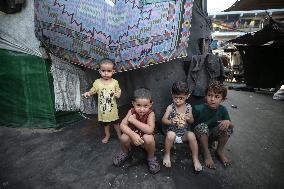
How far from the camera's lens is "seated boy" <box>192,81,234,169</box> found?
3387 millimetres

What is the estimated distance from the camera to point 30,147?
4105 millimetres

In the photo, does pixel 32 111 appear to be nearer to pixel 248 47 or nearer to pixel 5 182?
pixel 5 182

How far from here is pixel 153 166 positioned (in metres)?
3.22

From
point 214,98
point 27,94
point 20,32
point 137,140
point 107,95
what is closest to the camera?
point 137,140

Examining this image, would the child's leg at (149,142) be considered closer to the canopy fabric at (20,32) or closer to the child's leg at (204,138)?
the child's leg at (204,138)

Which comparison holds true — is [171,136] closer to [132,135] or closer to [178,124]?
[178,124]

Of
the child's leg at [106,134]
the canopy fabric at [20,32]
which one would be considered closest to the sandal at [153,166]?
the child's leg at [106,134]

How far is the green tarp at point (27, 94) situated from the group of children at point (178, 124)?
1.56 metres

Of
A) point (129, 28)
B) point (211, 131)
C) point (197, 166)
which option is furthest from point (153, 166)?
point (129, 28)

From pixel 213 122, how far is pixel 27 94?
347 cm

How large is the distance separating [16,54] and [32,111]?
1108mm

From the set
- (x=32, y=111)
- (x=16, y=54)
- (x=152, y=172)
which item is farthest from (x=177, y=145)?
(x=16, y=54)

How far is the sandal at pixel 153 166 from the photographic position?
10.5 feet

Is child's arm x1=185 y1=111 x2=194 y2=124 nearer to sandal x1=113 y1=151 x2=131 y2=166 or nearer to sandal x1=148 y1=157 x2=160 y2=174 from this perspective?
sandal x1=148 y1=157 x2=160 y2=174
